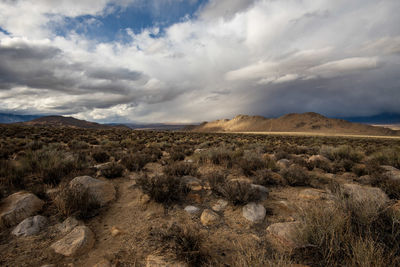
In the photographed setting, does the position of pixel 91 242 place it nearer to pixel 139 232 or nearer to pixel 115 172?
pixel 139 232

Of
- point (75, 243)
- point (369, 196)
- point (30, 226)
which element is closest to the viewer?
point (75, 243)

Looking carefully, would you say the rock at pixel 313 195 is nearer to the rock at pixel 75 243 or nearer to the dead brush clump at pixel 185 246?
the dead brush clump at pixel 185 246

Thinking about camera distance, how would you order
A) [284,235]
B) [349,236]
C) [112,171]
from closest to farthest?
1. [349,236]
2. [284,235]
3. [112,171]

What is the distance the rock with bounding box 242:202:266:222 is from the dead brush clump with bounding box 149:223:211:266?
1.20m

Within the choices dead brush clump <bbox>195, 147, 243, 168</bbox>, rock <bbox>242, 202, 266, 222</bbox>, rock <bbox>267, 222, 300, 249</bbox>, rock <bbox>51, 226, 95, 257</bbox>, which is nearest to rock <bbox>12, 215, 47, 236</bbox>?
rock <bbox>51, 226, 95, 257</bbox>

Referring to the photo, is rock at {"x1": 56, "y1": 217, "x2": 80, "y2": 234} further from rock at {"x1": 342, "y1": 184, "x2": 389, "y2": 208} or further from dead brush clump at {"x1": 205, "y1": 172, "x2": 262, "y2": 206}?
rock at {"x1": 342, "y1": 184, "x2": 389, "y2": 208}

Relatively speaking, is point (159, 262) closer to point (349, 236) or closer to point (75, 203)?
point (75, 203)

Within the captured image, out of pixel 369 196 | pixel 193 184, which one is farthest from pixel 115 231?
pixel 369 196

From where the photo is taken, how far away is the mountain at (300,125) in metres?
92.1

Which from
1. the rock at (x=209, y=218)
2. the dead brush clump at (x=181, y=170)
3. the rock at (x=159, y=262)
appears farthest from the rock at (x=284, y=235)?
the dead brush clump at (x=181, y=170)

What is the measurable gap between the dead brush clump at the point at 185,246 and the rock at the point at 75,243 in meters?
1.09

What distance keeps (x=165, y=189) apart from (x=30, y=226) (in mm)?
2366

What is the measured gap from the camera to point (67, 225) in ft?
10.0

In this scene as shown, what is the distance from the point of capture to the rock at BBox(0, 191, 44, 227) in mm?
3043
